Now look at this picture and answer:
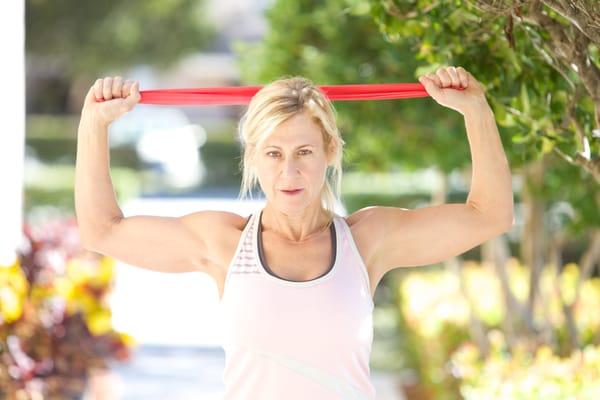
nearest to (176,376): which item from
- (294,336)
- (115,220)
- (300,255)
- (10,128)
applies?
(10,128)

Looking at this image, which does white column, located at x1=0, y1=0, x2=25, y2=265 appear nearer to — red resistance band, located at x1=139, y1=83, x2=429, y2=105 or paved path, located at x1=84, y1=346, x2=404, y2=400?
red resistance band, located at x1=139, y1=83, x2=429, y2=105

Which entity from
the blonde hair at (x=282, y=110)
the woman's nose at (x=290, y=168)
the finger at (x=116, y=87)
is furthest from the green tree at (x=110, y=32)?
the woman's nose at (x=290, y=168)

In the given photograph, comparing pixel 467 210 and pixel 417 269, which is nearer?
pixel 467 210

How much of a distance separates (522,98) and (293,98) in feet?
2.56

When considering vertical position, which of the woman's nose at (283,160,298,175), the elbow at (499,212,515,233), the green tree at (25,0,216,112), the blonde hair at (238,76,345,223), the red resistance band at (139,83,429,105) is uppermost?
the green tree at (25,0,216,112)

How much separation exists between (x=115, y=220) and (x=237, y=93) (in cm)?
44

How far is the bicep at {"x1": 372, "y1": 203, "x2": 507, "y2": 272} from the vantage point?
9.09ft

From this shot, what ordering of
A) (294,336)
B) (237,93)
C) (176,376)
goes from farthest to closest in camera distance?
(176,376)
(237,93)
(294,336)

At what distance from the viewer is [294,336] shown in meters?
2.61

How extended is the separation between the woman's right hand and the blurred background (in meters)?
0.81

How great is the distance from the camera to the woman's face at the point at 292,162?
8.74 ft

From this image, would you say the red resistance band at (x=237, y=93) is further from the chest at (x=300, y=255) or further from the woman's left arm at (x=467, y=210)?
the chest at (x=300, y=255)

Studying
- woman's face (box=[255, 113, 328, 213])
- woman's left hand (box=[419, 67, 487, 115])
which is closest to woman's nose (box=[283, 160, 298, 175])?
woman's face (box=[255, 113, 328, 213])

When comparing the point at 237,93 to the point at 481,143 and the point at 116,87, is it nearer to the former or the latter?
the point at 116,87
